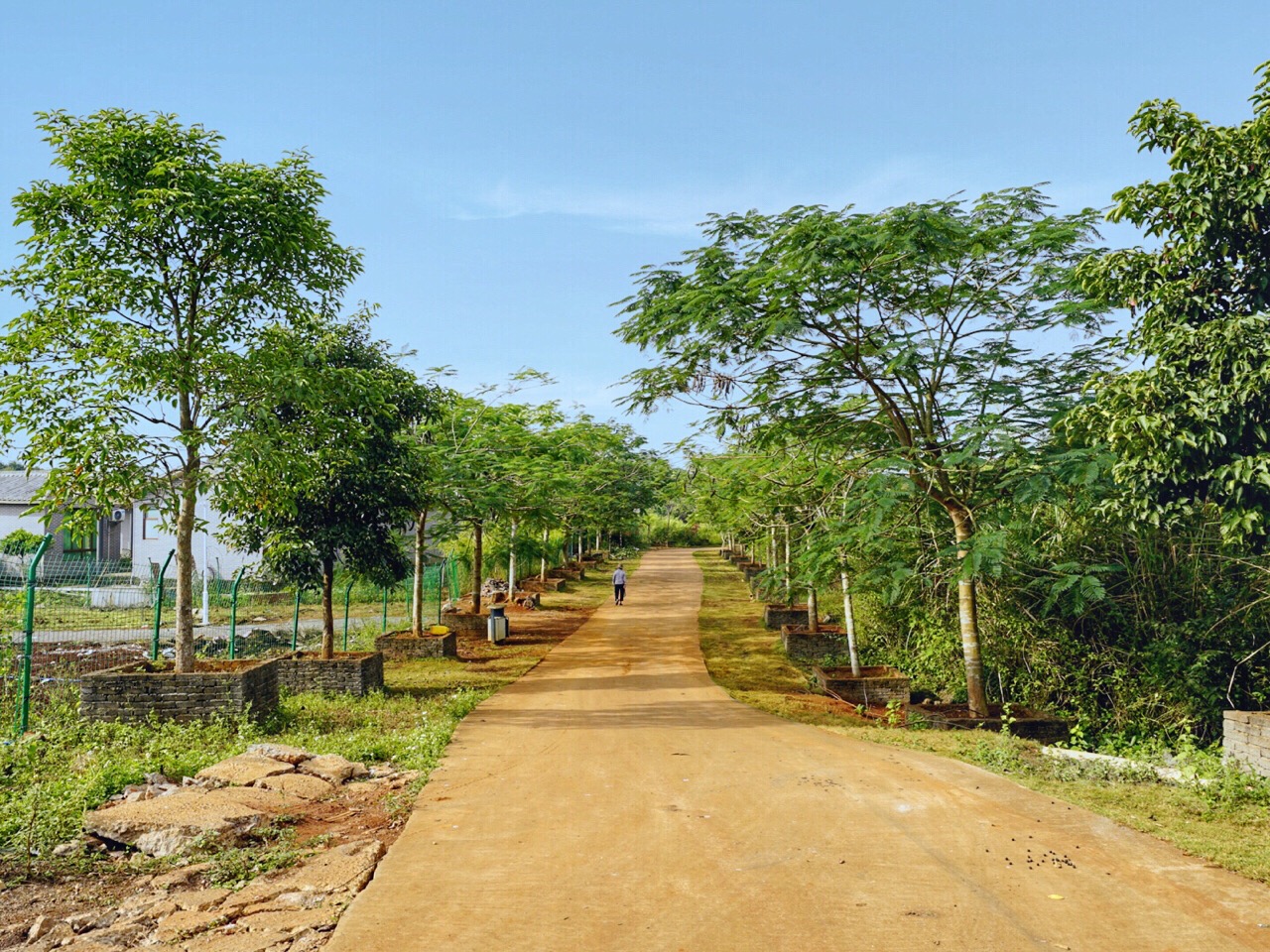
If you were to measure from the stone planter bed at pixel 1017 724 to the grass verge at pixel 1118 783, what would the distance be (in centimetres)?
61

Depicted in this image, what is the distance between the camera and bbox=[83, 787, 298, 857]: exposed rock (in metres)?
6.85

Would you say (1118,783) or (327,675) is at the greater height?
(327,675)

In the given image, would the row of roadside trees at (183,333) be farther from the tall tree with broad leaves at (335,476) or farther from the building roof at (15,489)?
the building roof at (15,489)

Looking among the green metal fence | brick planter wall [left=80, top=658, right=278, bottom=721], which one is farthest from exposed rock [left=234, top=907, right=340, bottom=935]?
the green metal fence

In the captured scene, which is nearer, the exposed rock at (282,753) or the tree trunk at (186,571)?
the exposed rock at (282,753)

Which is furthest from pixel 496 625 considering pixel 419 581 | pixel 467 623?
pixel 419 581

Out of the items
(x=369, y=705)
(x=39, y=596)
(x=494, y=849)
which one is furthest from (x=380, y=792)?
(x=39, y=596)

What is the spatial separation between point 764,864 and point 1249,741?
242 inches

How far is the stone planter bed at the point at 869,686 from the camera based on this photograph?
48.7ft

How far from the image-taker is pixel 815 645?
19469 mm

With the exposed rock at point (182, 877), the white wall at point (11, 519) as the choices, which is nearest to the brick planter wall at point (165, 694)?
Result: the exposed rock at point (182, 877)

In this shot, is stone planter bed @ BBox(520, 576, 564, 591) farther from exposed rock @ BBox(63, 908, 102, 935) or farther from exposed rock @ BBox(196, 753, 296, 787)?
exposed rock @ BBox(63, 908, 102, 935)

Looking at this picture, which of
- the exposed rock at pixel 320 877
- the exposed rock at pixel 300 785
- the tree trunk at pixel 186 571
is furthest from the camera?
the tree trunk at pixel 186 571

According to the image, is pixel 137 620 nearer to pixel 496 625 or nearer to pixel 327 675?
pixel 496 625
